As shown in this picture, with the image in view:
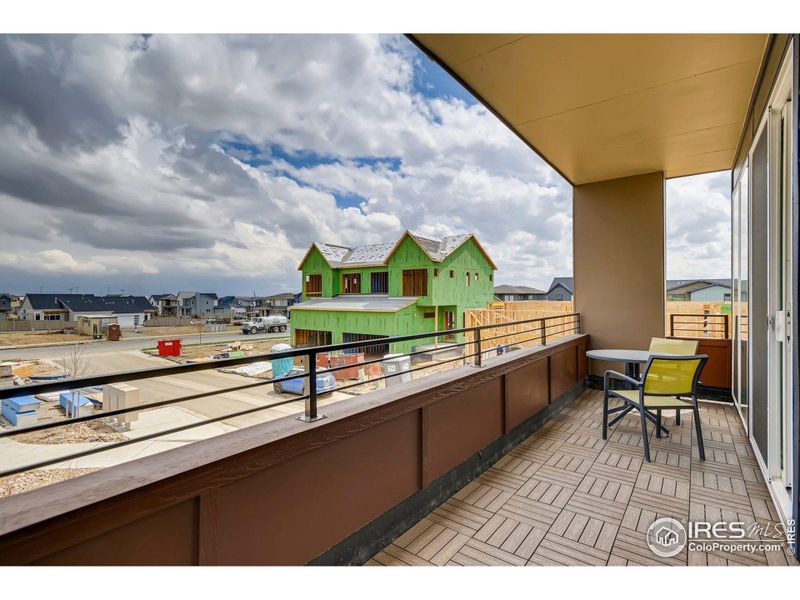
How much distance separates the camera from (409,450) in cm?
157

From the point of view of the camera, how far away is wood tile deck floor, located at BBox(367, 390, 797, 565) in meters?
1.37

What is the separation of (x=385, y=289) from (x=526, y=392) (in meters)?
5.70

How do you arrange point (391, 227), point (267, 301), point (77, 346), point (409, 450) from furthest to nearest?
point (391, 227) < point (267, 301) < point (77, 346) < point (409, 450)

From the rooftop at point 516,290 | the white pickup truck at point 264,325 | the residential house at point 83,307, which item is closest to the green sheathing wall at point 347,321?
the white pickup truck at point 264,325

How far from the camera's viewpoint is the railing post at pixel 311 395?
1220mm

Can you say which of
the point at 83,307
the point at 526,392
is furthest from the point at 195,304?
the point at 526,392

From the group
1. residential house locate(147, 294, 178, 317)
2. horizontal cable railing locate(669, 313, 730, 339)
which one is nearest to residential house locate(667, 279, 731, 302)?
horizontal cable railing locate(669, 313, 730, 339)

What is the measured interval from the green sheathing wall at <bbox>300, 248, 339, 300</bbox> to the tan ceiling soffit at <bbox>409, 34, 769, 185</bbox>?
18.1ft

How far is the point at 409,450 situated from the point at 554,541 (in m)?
0.65

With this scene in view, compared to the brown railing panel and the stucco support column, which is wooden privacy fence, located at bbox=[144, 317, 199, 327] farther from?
the stucco support column

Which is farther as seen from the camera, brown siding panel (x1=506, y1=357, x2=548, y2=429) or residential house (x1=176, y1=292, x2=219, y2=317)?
residential house (x1=176, y1=292, x2=219, y2=317)
